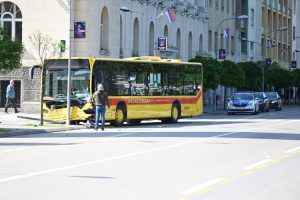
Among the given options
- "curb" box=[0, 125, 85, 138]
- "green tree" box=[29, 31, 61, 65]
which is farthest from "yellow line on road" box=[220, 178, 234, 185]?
"green tree" box=[29, 31, 61, 65]

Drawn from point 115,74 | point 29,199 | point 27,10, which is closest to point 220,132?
point 115,74

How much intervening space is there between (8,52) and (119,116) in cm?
669

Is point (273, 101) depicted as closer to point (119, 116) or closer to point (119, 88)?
point (119, 88)

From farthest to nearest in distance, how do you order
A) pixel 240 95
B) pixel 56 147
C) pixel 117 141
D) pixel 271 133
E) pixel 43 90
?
pixel 240 95
pixel 43 90
pixel 271 133
pixel 117 141
pixel 56 147

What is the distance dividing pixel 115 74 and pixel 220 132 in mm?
6178

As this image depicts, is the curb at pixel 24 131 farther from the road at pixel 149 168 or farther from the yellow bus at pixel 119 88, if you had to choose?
the yellow bus at pixel 119 88

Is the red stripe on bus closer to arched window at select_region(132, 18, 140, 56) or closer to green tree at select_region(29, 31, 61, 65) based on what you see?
green tree at select_region(29, 31, 61, 65)

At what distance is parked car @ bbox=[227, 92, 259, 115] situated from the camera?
53188 mm

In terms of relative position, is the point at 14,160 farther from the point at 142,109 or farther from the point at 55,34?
the point at 55,34

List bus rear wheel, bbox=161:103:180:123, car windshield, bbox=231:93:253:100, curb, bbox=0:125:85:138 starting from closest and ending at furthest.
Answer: curb, bbox=0:125:85:138 < bus rear wheel, bbox=161:103:180:123 < car windshield, bbox=231:93:253:100

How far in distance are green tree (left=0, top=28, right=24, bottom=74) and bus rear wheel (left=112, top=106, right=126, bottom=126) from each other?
5743mm

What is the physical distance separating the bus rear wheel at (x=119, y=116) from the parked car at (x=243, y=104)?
20941 mm

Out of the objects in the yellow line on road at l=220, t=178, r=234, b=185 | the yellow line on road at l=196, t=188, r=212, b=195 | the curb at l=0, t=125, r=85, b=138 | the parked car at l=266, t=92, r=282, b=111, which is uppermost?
the parked car at l=266, t=92, r=282, b=111

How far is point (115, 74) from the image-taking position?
108 ft
